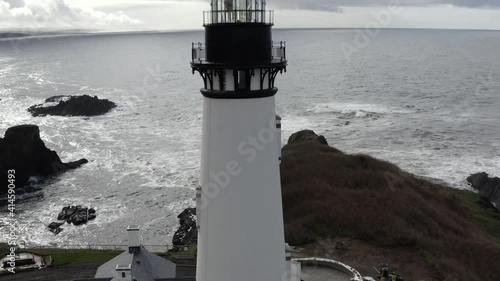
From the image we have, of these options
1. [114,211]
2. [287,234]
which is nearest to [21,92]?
[114,211]

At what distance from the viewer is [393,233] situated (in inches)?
1007

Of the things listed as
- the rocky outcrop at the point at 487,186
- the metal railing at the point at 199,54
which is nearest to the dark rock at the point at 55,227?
the metal railing at the point at 199,54

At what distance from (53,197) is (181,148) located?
18785 millimetres

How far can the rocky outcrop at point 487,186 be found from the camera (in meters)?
43.1

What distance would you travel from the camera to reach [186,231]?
3625 centimetres

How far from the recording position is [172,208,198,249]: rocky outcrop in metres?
33.9

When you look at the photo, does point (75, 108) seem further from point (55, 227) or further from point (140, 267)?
point (140, 267)

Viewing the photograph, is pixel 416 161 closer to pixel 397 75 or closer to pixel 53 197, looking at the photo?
pixel 53 197

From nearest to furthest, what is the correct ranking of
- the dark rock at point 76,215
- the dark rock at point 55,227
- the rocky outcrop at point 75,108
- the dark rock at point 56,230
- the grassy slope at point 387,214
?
the grassy slope at point 387,214
the dark rock at point 56,230
the dark rock at point 55,227
the dark rock at point 76,215
the rocky outcrop at point 75,108

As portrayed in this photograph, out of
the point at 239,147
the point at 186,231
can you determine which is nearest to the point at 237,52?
the point at 239,147

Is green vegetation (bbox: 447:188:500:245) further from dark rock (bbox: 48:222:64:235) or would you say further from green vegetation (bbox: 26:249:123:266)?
dark rock (bbox: 48:222:64:235)

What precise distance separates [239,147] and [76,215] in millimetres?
36260

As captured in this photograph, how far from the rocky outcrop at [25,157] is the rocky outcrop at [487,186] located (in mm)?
43206

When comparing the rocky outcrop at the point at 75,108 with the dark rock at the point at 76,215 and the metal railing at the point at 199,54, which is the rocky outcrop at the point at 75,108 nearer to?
the dark rock at the point at 76,215
